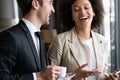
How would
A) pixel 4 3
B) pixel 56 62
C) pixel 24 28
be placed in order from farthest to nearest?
pixel 4 3 < pixel 56 62 < pixel 24 28

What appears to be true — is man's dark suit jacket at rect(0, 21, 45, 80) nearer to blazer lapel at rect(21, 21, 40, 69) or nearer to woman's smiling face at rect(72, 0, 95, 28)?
blazer lapel at rect(21, 21, 40, 69)

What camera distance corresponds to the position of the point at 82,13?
6.24 ft

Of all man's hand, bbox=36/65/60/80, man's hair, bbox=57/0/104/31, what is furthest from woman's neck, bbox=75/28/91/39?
man's hand, bbox=36/65/60/80

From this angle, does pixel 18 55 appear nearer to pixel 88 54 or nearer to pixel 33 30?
pixel 33 30

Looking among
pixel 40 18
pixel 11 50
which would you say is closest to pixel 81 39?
pixel 40 18

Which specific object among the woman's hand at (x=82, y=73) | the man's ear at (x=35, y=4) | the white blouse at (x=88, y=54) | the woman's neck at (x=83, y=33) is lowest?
the woman's hand at (x=82, y=73)

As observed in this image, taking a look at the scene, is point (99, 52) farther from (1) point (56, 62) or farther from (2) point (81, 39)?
(1) point (56, 62)

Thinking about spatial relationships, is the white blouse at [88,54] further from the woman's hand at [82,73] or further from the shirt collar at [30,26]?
the shirt collar at [30,26]

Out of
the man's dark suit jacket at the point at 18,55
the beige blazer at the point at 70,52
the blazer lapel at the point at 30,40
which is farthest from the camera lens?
the beige blazer at the point at 70,52

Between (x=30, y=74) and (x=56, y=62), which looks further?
(x=56, y=62)

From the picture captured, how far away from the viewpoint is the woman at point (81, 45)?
72.8 inches

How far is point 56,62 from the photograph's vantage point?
183 cm

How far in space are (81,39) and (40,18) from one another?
19.5 inches

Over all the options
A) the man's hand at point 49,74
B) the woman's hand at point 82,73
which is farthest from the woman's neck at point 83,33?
the man's hand at point 49,74
